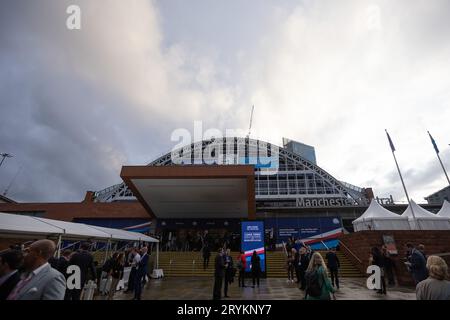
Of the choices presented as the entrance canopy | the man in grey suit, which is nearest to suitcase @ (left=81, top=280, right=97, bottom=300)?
the man in grey suit

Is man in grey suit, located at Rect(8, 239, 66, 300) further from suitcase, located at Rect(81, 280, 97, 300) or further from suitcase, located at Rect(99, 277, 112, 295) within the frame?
suitcase, located at Rect(99, 277, 112, 295)

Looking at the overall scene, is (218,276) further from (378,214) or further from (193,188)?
(378,214)

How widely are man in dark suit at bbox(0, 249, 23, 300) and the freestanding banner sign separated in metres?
9.06

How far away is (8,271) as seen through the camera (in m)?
2.72

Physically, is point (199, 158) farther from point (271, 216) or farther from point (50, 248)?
point (50, 248)

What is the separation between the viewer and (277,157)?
41562 millimetres

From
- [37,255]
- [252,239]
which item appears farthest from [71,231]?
[252,239]

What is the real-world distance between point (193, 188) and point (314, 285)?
47.3 ft

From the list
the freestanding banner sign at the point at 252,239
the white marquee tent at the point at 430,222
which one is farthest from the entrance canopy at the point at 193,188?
the white marquee tent at the point at 430,222

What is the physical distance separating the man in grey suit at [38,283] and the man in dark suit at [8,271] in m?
0.72

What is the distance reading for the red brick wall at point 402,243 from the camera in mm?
10586
